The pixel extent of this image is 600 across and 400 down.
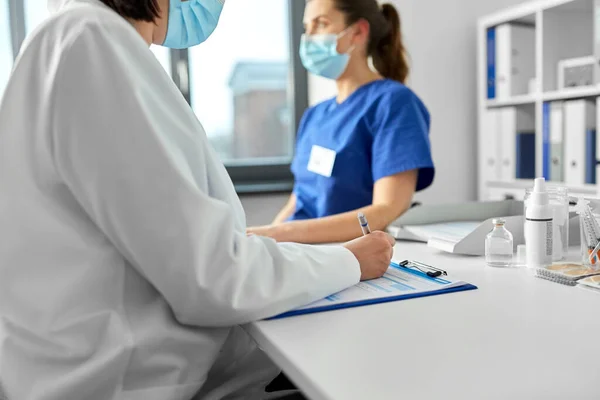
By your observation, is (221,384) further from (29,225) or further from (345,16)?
(345,16)

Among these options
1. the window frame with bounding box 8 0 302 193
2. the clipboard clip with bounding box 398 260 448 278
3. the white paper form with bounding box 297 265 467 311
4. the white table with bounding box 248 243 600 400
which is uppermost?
the window frame with bounding box 8 0 302 193

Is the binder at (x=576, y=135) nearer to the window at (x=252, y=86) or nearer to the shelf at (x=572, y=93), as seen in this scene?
the shelf at (x=572, y=93)

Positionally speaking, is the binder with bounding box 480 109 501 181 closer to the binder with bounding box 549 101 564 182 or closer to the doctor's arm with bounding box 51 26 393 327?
the binder with bounding box 549 101 564 182

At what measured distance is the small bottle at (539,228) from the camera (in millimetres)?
982

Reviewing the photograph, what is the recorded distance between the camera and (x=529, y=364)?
58cm

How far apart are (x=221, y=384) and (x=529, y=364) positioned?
1.54 ft

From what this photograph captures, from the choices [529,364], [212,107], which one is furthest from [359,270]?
[212,107]

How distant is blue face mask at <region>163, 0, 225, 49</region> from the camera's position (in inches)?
38.9

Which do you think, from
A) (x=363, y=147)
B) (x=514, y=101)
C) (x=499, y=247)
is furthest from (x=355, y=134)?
(x=514, y=101)

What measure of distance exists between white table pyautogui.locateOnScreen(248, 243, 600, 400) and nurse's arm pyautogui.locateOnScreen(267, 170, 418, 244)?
553 mm

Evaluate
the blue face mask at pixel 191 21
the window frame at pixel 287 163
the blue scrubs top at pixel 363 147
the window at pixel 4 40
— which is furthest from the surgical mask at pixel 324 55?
the window at pixel 4 40

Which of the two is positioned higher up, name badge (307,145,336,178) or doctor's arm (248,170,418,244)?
name badge (307,145,336,178)

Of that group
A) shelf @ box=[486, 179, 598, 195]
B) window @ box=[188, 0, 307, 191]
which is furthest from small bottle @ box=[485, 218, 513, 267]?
window @ box=[188, 0, 307, 191]

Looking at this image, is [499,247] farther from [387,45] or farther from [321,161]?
[387,45]
